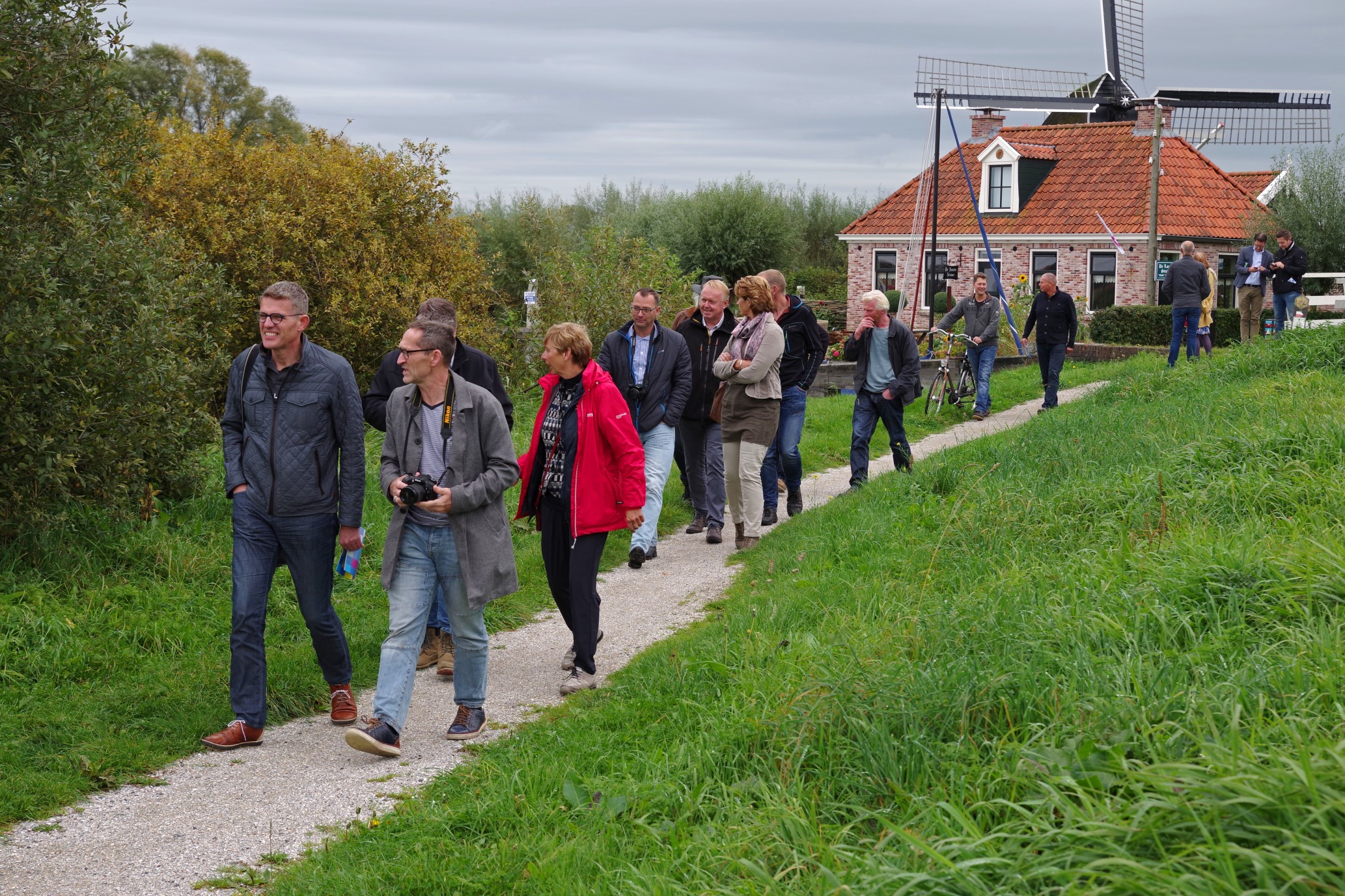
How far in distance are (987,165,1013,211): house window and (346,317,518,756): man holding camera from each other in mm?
39771

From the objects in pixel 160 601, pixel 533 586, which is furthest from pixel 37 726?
pixel 533 586

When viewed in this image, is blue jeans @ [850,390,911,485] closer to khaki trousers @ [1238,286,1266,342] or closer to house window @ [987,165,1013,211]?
khaki trousers @ [1238,286,1266,342]

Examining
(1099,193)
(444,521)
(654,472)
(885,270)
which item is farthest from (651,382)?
(885,270)

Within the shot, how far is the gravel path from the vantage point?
434cm

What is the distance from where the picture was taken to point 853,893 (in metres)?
3.02

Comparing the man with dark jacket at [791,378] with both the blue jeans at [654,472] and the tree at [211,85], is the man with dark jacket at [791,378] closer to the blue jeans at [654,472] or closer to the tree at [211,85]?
the blue jeans at [654,472]

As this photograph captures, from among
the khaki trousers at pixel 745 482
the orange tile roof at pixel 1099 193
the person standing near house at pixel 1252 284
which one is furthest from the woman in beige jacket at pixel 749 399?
the orange tile roof at pixel 1099 193

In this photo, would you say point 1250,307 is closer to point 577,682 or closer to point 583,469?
point 583,469

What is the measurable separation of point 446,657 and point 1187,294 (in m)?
15.4

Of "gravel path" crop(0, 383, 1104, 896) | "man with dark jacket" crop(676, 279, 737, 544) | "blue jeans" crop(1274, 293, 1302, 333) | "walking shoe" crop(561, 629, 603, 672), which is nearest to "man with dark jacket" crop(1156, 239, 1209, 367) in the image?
"blue jeans" crop(1274, 293, 1302, 333)

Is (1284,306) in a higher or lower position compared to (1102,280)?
lower

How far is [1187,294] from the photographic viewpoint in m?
18.5

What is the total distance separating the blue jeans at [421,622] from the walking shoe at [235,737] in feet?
2.34

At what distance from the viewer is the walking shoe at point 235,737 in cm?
559
